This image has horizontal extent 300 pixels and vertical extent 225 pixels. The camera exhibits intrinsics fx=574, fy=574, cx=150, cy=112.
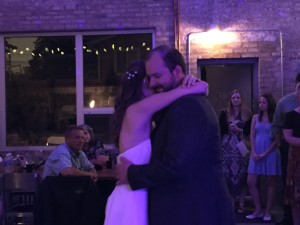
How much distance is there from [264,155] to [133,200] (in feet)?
16.2

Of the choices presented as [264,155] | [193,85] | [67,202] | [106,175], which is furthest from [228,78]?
[193,85]

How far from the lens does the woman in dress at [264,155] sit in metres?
7.45

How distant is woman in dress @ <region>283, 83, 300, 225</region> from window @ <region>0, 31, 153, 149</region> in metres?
2.95

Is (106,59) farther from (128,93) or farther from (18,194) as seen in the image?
(128,93)

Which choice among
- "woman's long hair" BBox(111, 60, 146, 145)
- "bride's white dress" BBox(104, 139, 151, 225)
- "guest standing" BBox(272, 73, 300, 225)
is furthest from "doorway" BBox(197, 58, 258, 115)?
"bride's white dress" BBox(104, 139, 151, 225)

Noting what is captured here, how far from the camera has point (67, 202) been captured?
Result: 17.4 ft

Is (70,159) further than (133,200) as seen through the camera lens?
Yes

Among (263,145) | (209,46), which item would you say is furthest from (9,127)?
(263,145)

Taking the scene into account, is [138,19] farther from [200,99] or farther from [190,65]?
[200,99]

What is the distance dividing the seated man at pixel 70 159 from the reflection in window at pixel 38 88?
110 inches

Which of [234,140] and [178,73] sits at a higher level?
[178,73]

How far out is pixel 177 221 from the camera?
2.63 m

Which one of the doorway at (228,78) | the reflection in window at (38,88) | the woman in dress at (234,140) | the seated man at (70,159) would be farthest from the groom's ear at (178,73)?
the reflection in window at (38,88)

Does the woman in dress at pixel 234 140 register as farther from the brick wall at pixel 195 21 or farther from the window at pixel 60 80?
the window at pixel 60 80
